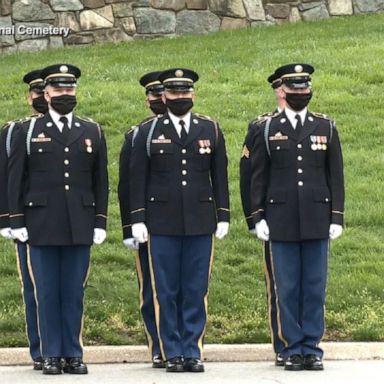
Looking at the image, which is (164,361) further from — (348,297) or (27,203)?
(348,297)

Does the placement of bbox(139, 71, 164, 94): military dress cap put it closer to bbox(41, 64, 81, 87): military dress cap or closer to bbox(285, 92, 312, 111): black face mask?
bbox(41, 64, 81, 87): military dress cap

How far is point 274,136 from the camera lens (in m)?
9.48

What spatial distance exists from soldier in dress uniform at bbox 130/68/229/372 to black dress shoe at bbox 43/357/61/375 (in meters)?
0.69

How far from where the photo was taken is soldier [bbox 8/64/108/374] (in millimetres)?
9211

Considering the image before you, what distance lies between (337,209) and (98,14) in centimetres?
1194

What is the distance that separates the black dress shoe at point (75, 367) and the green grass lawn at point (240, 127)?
0.95 m

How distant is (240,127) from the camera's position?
1537cm

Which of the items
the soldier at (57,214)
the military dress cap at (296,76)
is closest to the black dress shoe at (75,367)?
the soldier at (57,214)

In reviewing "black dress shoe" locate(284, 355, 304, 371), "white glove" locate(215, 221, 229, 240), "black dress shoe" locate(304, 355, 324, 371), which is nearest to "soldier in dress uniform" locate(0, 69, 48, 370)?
"white glove" locate(215, 221, 229, 240)

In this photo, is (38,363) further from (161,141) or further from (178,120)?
(178,120)

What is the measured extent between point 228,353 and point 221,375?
0.82 meters

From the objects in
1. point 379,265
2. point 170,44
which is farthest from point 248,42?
point 379,265

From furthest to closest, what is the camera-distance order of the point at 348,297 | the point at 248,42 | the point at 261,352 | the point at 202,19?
1. the point at 202,19
2. the point at 248,42
3. the point at 348,297
4. the point at 261,352

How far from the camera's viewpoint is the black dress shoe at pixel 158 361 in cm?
955
